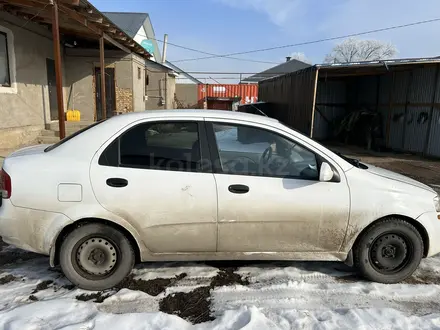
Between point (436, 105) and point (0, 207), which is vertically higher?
point (436, 105)

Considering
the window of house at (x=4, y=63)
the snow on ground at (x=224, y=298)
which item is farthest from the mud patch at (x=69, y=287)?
the window of house at (x=4, y=63)

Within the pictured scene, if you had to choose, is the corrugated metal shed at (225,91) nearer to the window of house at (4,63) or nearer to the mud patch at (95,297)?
the window of house at (4,63)

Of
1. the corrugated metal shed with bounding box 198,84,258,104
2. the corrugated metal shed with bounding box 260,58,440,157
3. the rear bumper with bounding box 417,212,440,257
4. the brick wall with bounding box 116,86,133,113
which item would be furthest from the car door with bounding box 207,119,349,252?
the corrugated metal shed with bounding box 198,84,258,104

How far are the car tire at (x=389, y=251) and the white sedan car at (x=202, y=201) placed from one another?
0.01 meters

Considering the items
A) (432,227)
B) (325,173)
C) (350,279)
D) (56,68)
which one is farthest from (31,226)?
(56,68)

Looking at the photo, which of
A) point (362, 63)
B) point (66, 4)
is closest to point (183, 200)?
point (66, 4)

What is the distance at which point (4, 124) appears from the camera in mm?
9094

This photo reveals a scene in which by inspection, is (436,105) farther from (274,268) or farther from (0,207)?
(0,207)

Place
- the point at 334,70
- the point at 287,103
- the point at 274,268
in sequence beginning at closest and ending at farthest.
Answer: the point at 274,268
the point at 334,70
the point at 287,103

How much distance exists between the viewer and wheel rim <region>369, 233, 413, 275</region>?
334 cm

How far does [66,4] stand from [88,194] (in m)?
6.74

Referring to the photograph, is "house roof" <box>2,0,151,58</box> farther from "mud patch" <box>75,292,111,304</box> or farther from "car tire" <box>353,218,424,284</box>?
"car tire" <box>353,218,424,284</box>

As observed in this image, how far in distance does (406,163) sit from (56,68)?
34.0 feet

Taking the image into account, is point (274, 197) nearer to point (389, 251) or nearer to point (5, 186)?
point (389, 251)
